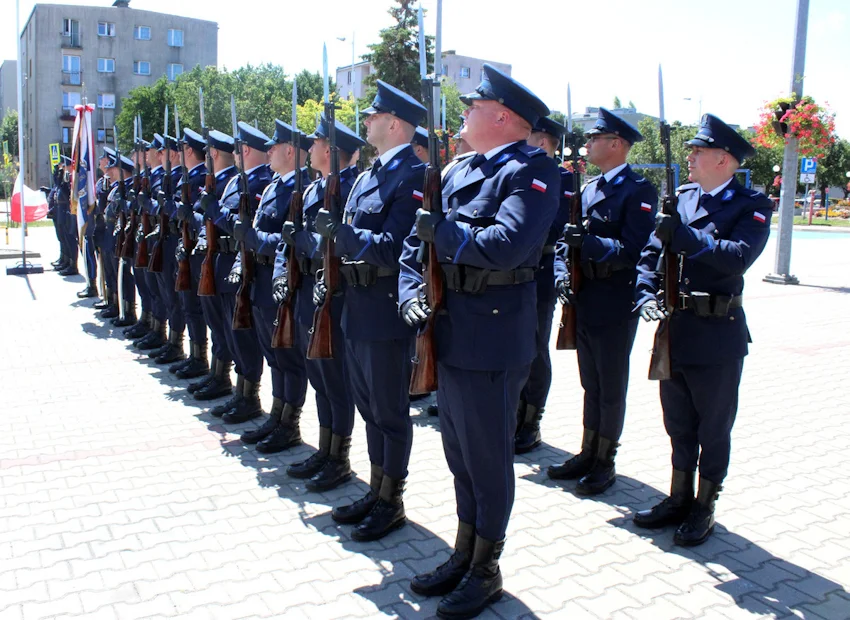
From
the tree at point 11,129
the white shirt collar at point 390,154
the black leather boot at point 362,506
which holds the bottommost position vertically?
the black leather boot at point 362,506

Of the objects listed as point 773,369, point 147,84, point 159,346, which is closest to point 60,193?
point 159,346

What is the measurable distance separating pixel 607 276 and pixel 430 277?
1634mm

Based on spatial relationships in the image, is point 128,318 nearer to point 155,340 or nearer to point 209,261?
point 155,340

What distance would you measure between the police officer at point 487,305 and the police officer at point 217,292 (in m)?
3.09

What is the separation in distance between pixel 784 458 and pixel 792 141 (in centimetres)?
988

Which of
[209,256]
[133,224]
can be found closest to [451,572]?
[209,256]

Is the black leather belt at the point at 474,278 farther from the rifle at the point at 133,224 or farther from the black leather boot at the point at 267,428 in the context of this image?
the rifle at the point at 133,224

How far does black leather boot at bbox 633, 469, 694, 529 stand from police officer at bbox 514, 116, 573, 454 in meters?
1.33

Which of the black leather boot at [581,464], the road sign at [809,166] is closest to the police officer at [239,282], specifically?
the black leather boot at [581,464]

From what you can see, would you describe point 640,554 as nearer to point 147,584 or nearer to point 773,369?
point 147,584

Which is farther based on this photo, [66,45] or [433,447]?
[66,45]

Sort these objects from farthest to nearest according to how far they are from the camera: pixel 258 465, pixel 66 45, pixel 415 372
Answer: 1. pixel 66 45
2. pixel 258 465
3. pixel 415 372

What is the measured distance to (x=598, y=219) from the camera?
4.61 m

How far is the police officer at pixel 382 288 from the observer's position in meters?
3.90
